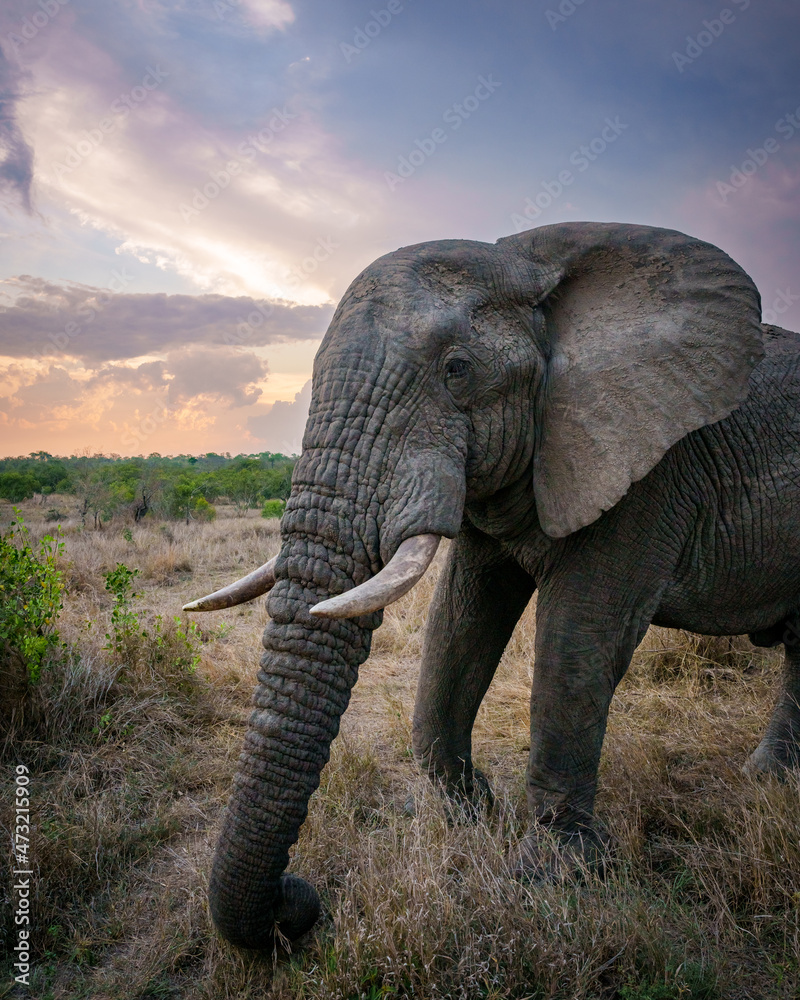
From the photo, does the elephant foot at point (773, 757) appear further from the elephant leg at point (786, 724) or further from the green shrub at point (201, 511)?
the green shrub at point (201, 511)

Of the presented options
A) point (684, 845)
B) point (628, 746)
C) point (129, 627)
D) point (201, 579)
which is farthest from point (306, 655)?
point (201, 579)

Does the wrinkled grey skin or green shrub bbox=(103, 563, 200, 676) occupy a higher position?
the wrinkled grey skin

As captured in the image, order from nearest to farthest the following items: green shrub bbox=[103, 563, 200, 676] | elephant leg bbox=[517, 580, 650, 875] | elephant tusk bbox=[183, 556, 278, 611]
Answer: elephant tusk bbox=[183, 556, 278, 611], elephant leg bbox=[517, 580, 650, 875], green shrub bbox=[103, 563, 200, 676]

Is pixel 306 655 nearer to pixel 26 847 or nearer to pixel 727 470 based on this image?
pixel 26 847

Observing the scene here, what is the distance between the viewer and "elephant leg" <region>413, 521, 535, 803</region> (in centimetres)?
402

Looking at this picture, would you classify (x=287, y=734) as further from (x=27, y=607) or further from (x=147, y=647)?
(x=147, y=647)

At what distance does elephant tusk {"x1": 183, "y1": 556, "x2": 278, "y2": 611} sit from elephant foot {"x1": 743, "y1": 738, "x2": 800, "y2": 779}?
307 cm

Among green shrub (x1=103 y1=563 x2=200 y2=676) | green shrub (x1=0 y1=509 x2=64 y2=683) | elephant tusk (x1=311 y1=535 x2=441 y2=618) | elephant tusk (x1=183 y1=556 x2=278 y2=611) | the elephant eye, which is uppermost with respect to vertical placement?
the elephant eye

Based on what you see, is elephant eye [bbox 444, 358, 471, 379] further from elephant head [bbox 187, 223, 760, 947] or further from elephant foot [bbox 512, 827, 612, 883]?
elephant foot [bbox 512, 827, 612, 883]

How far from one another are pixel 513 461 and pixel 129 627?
363 centimetres

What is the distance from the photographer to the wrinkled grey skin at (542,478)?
104 inches

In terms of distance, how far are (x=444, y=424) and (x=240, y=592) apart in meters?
1.13

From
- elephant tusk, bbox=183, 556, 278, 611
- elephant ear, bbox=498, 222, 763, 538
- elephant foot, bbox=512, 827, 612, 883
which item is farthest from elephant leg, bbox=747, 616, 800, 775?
elephant tusk, bbox=183, 556, 278, 611

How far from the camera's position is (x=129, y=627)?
5.48m
